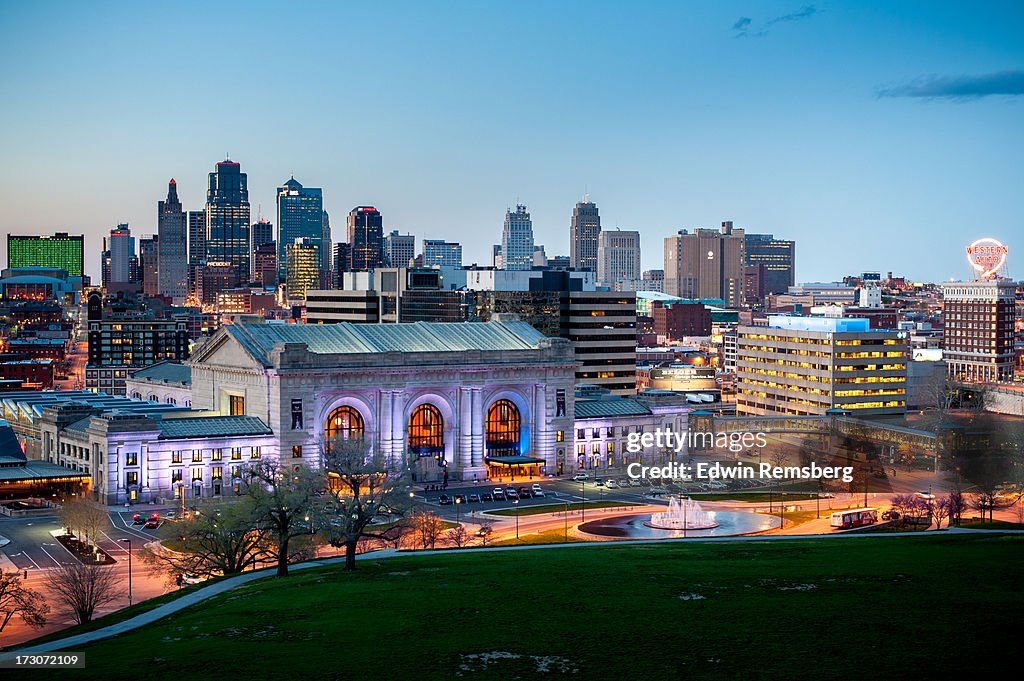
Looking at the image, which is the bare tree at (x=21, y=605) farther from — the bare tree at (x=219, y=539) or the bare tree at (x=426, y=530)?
the bare tree at (x=426, y=530)

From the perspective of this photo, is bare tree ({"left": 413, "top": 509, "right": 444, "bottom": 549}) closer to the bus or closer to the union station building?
the union station building

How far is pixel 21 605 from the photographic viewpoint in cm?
8056

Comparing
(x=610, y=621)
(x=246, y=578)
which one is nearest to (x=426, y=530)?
(x=246, y=578)

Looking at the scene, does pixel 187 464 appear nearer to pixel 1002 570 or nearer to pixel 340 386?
pixel 340 386

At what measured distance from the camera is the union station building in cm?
14812

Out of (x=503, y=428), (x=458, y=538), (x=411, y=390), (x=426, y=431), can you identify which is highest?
(x=411, y=390)

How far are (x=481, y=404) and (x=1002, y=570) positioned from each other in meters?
85.4

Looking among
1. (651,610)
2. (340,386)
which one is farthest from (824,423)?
(651,610)

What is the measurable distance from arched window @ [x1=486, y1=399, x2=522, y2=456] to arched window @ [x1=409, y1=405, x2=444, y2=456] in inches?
292

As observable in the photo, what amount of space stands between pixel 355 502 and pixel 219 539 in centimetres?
1014

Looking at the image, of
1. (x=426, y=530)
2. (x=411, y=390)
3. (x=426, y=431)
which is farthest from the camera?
(x=426, y=431)

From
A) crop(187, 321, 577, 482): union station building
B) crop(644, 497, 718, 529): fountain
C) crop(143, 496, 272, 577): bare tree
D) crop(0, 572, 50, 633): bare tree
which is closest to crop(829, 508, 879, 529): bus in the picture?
crop(644, 497, 718, 529): fountain

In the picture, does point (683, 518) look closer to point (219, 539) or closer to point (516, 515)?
point (516, 515)

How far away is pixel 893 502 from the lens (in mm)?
134750
